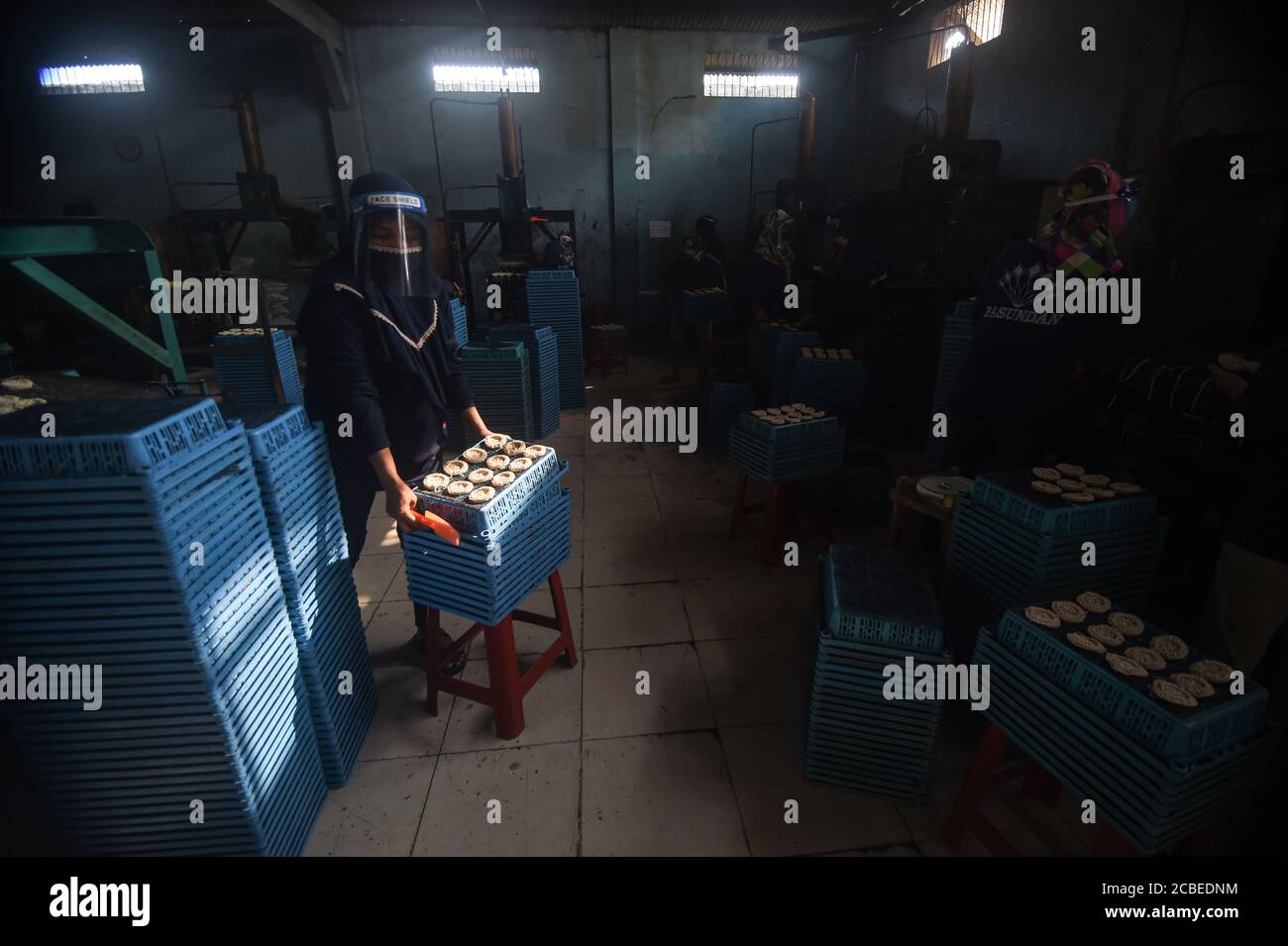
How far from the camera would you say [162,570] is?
1601mm

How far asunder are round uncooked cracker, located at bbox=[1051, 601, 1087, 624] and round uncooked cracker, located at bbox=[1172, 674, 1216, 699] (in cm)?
30

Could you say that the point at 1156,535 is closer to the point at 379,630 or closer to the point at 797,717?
the point at 797,717

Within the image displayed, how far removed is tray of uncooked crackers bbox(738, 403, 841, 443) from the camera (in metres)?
3.87

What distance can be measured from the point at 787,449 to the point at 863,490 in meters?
1.04

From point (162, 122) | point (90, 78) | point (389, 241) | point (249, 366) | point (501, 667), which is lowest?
point (501, 667)

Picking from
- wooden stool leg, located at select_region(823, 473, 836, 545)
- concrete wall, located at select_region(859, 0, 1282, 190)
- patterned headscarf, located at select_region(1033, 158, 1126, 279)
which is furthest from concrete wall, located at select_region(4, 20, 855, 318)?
patterned headscarf, located at select_region(1033, 158, 1126, 279)

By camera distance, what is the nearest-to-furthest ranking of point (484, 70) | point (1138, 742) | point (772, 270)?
point (1138, 742) < point (772, 270) < point (484, 70)

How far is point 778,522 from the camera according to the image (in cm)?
407

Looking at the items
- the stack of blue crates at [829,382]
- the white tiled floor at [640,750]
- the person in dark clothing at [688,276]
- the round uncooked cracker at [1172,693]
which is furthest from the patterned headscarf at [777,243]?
the round uncooked cracker at [1172,693]

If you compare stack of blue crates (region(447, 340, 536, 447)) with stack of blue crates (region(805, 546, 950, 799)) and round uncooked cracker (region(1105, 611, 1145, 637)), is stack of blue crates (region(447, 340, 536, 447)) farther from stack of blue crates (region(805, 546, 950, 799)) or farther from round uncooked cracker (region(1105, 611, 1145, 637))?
round uncooked cracker (region(1105, 611, 1145, 637))

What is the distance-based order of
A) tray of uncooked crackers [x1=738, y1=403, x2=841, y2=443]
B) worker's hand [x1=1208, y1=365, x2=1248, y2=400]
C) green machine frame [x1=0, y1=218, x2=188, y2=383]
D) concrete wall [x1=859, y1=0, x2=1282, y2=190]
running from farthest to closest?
1. concrete wall [x1=859, y1=0, x2=1282, y2=190]
2. tray of uncooked crackers [x1=738, y1=403, x2=841, y2=443]
3. green machine frame [x1=0, y1=218, x2=188, y2=383]
4. worker's hand [x1=1208, y1=365, x2=1248, y2=400]

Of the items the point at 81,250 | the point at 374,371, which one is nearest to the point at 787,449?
the point at 374,371

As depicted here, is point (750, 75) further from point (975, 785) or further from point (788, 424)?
point (975, 785)

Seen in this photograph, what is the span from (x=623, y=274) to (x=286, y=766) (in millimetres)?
10367
